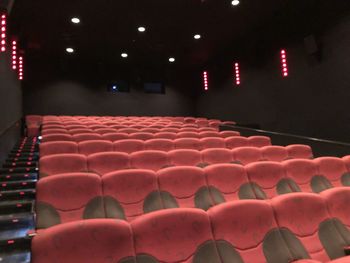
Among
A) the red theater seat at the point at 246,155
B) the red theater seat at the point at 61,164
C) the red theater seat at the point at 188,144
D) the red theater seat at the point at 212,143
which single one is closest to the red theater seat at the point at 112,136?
the red theater seat at the point at 188,144

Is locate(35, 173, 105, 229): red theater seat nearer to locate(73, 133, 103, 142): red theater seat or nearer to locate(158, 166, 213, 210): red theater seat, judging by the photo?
locate(158, 166, 213, 210): red theater seat

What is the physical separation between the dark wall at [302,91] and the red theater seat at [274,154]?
5.71 ft

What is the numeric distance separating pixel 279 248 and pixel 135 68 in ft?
29.4

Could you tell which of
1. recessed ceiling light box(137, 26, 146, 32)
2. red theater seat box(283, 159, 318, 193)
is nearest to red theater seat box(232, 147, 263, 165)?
red theater seat box(283, 159, 318, 193)

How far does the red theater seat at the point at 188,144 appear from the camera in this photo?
364 centimetres

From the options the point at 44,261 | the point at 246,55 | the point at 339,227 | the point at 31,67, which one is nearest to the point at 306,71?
the point at 246,55

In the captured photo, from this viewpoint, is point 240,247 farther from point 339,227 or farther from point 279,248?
point 339,227

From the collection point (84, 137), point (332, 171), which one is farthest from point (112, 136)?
point (332, 171)

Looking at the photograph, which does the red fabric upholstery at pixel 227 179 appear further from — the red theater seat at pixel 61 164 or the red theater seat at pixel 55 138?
the red theater seat at pixel 55 138

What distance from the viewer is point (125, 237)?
121 centimetres

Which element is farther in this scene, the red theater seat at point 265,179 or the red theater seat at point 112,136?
the red theater seat at point 112,136

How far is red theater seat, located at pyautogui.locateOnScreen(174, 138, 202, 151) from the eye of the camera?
3645mm

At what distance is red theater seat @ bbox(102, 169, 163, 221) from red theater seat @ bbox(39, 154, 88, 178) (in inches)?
24.6

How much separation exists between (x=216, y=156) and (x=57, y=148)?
1.59 m
